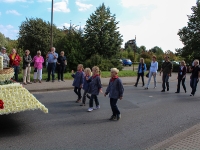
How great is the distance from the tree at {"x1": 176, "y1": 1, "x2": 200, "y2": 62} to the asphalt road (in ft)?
111

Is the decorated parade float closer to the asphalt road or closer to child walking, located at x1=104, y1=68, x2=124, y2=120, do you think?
the asphalt road

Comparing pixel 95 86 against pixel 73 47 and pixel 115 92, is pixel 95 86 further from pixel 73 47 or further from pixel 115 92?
pixel 73 47

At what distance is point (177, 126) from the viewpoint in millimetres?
6355

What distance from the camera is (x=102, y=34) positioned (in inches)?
1019

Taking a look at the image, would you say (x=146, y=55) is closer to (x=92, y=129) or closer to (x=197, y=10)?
(x=197, y=10)

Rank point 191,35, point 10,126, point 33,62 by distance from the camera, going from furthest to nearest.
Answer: point 191,35
point 33,62
point 10,126

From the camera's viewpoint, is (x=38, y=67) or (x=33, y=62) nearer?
(x=38, y=67)

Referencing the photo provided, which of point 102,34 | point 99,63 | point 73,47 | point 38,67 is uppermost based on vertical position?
point 102,34

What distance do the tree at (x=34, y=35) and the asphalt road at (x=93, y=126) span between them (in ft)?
94.5

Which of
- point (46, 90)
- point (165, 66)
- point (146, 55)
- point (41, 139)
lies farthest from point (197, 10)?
point (41, 139)

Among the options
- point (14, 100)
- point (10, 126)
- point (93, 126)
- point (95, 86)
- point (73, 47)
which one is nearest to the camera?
point (14, 100)

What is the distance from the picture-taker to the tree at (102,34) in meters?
25.6

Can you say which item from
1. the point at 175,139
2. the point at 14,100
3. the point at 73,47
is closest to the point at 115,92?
the point at 175,139

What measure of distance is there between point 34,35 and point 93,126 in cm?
3260
